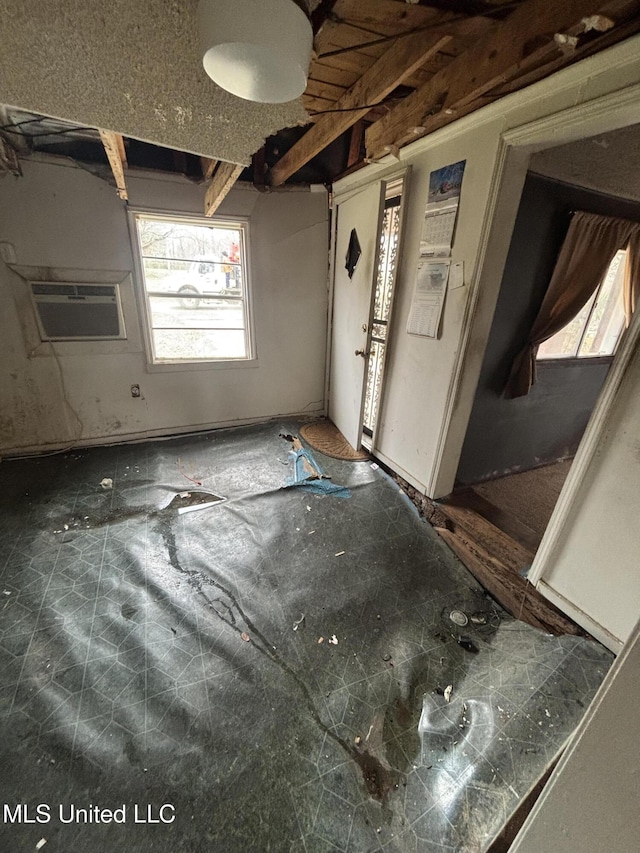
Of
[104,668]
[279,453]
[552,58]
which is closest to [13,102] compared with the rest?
[552,58]

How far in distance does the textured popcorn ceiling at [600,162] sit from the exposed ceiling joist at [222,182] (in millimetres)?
1697

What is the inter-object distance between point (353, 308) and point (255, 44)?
2132 millimetres

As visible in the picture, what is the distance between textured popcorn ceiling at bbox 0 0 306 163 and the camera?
0.85 m

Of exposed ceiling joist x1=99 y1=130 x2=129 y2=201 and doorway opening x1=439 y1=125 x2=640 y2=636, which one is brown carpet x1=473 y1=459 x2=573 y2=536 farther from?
exposed ceiling joist x1=99 y1=130 x2=129 y2=201

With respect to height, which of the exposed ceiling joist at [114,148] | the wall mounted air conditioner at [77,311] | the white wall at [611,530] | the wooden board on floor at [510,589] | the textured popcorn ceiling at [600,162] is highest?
the textured popcorn ceiling at [600,162]

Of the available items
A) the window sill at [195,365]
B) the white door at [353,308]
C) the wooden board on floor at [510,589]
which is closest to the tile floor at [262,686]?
the wooden board on floor at [510,589]

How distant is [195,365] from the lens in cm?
307

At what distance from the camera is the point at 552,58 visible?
4.07 ft

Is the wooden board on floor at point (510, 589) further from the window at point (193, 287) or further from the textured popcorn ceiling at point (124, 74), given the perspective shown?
the window at point (193, 287)

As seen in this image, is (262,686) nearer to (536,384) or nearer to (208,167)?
(536,384)

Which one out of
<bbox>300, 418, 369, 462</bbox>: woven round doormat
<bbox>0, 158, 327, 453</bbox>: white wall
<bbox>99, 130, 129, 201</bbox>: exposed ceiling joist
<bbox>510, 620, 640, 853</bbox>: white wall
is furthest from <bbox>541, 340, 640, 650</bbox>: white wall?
<bbox>0, 158, 327, 453</bbox>: white wall

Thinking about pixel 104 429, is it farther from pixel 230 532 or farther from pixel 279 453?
pixel 230 532

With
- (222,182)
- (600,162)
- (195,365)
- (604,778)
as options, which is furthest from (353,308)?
(604,778)

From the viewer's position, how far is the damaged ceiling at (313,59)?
885mm
